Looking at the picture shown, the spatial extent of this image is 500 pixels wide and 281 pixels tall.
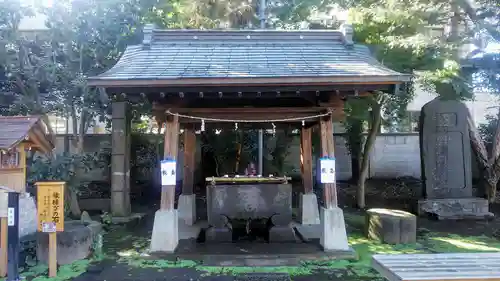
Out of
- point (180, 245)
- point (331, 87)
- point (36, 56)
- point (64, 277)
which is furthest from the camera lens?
point (36, 56)

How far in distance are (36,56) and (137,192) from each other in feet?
20.0

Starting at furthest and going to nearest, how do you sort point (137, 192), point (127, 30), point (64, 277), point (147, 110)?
point (137, 192)
point (147, 110)
point (127, 30)
point (64, 277)

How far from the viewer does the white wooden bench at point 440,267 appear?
12.0ft

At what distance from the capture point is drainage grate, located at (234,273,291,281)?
20.5ft

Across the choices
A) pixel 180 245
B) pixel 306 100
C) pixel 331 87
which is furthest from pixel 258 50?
pixel 180 245

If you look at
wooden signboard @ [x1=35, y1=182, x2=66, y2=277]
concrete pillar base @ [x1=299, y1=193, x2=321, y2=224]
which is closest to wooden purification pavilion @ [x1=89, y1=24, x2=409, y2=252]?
wooden signboard @ [x1=35, y1=182, x2=66, y2=277]

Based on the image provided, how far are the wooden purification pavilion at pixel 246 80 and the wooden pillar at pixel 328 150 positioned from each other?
0.06 feet

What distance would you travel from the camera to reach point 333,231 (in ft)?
25.6

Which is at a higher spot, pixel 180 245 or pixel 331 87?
pixel 331 87

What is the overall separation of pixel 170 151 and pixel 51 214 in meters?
2.38

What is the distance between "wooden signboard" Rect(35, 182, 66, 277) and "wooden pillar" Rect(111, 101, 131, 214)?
4930 mm

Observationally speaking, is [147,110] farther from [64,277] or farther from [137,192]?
[64,277]

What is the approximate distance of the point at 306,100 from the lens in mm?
8797

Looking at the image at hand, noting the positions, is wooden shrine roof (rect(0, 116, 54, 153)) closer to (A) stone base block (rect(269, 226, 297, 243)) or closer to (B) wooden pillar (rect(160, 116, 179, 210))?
(B) wooden pillar (rect(160, 116, 179, 210))
